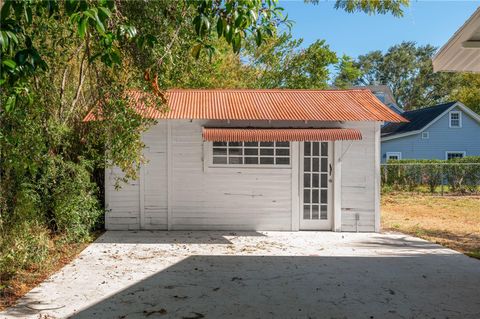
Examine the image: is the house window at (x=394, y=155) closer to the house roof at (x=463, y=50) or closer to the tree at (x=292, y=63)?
the tree at (x=292, y=63)

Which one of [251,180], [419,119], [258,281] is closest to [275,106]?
[251,180]

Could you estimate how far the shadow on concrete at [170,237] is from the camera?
7883 millimetres

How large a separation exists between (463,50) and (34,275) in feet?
21.2

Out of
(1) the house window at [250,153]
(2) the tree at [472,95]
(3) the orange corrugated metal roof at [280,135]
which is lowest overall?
(1) the house window at [250,153]

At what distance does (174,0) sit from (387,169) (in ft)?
51.8

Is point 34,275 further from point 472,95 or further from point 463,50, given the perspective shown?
point 472,95

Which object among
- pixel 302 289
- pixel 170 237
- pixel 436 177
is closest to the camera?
pixel 302 289

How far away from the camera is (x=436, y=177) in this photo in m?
18.0

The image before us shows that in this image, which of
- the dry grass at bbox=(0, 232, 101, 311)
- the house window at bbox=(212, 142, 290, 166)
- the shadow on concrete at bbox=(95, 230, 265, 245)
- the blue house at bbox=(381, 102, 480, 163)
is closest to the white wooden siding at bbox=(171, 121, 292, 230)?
the house window at bbox=(212, 142, 290, 166)

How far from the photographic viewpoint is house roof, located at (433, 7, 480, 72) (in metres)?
4.19

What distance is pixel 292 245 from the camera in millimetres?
7652

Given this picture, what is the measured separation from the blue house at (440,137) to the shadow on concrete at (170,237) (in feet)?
64.0

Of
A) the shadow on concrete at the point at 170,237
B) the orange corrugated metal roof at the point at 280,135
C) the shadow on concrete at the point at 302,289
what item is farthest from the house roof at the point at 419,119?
the shadow on concrete at the point at 302,289

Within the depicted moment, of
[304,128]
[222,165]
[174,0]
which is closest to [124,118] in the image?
[174,0]
